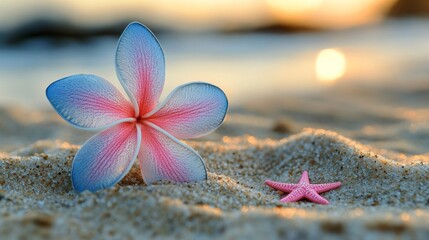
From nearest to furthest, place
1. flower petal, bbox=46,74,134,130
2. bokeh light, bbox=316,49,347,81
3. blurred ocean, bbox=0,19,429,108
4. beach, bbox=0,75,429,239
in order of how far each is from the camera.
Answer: beach, bbox=0,75,429,239 → flower petal, bbox=46,74,134,130 → blurred ocean, bbox=0,19,429,108 → bokeh light, bbox=316,49,347,81

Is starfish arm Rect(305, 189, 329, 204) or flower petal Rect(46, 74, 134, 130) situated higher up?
flower petal Rect(46, 74, 134, 130)

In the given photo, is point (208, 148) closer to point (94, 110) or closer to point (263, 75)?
point (94, 110)

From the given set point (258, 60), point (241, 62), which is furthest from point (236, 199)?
point (258, 60)

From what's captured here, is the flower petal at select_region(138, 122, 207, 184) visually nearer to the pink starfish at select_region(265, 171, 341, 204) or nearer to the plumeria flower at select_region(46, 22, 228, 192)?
the plumeria flower at select_region(46, 22, 228, 192)

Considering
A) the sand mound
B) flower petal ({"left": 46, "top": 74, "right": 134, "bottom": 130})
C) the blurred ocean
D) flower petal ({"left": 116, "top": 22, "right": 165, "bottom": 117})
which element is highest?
the blurred ocean

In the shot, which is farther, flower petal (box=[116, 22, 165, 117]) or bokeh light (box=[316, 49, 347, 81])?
bokeh light (box=[316, 49, 347, 81])

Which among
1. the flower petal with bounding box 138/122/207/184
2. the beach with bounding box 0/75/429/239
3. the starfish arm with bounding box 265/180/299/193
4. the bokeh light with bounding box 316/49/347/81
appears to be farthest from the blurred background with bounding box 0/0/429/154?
the flower petal with bounding box 138/122/207/184

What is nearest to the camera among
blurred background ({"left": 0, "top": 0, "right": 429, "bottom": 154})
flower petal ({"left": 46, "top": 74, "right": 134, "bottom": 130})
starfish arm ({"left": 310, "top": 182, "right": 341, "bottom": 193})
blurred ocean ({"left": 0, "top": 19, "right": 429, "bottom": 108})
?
flower petal ({"left": 46, "top": 74, "right": 134, "bottom": 130})
